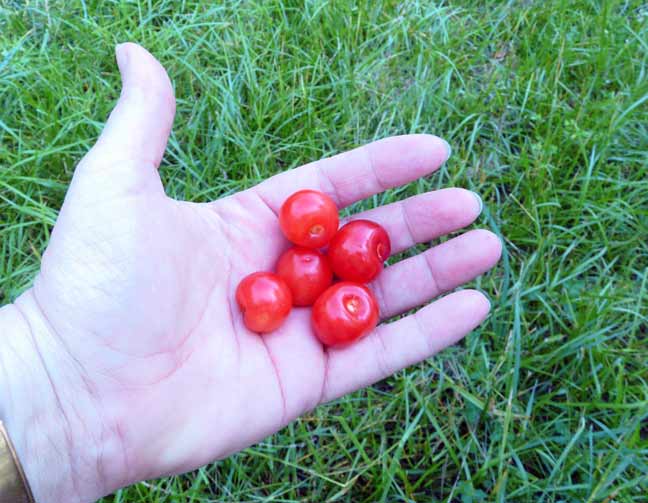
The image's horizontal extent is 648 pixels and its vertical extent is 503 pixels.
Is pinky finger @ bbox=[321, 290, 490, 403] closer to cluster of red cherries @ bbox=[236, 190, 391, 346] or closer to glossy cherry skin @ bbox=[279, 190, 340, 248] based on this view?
cluster of red cherries @ bbox=[236, 190, 391, 346]

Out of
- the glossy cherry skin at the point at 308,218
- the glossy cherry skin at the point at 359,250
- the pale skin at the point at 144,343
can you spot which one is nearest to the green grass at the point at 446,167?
the pale skin at the point at 144,343

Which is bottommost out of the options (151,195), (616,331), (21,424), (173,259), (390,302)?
(616,331)

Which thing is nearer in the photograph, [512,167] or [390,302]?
[390,302]

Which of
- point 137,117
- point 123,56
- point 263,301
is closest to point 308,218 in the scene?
point 263,301

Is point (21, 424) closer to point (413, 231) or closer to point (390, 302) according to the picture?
point (390, 302)

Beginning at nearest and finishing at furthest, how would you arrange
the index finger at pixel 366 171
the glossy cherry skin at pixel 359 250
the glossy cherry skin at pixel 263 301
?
the glossy cherry skin at pixel 263 301 < the glossy cherry skin at pixel 359 250 < the index finger at pixel 366 171

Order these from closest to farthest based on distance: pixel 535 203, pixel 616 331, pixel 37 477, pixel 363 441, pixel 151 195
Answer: pixel 37 477 → pixel 151 195 → pixel 363 441 → pixel 616 331 → pixel 535 203

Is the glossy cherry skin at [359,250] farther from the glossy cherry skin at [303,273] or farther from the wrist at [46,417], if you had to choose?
the wrist at [46,417]

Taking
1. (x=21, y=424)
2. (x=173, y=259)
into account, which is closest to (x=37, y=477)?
(x=21, y=424)
